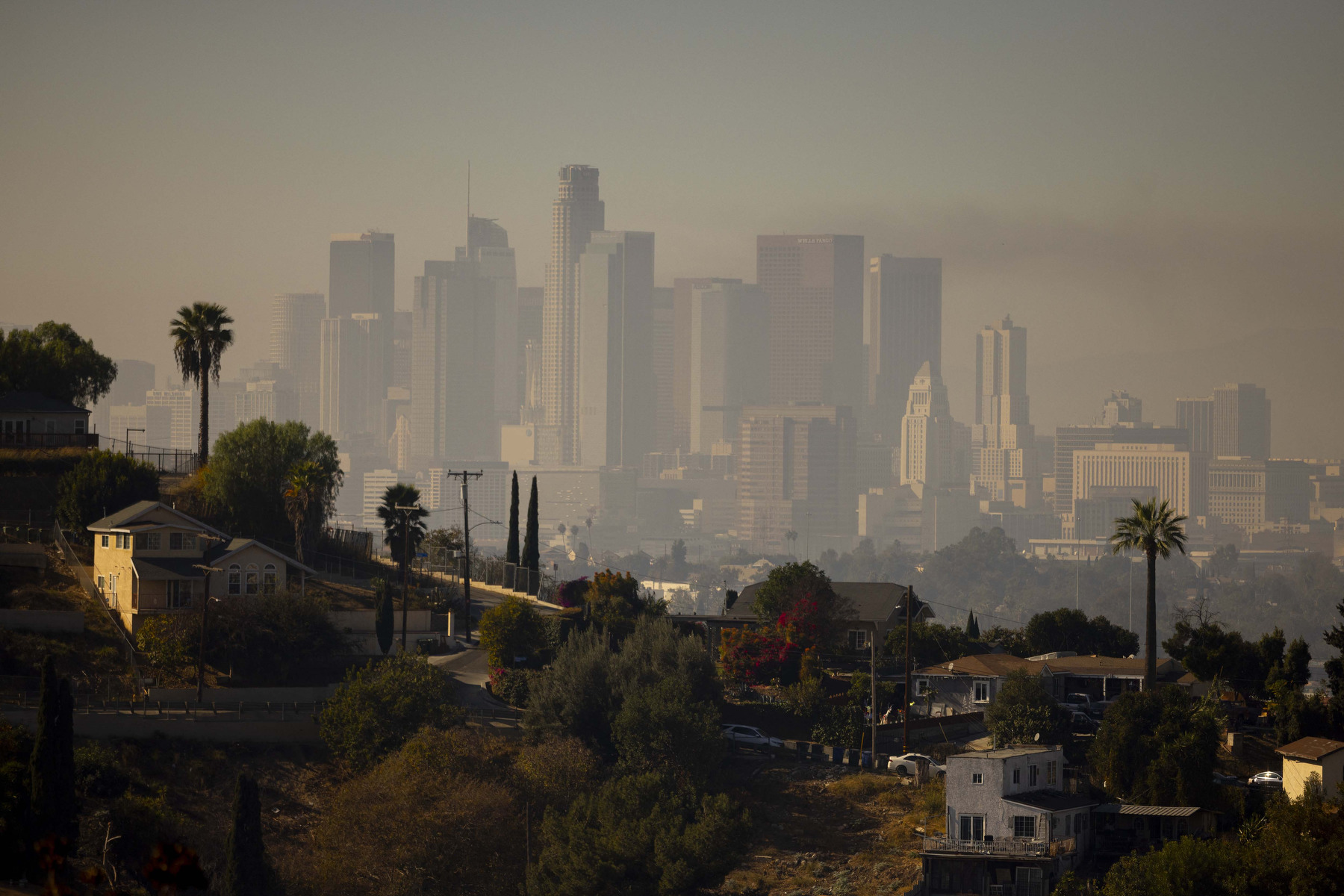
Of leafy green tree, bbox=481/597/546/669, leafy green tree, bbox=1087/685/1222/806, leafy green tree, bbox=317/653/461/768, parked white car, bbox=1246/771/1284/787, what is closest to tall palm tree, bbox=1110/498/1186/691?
leafy green tree, bbox=1087/685/1222/806

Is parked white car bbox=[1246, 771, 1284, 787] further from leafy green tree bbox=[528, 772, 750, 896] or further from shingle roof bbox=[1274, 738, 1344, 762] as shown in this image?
leafy green tree bbox=[528, 772, 750, 896]

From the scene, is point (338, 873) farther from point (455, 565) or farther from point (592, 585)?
point (455, 565)

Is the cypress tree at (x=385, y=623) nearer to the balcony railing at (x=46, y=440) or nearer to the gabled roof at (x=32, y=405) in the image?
the balcony railing at (x=46, y=440)

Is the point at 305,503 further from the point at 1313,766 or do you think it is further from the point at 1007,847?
the point at 1313,766

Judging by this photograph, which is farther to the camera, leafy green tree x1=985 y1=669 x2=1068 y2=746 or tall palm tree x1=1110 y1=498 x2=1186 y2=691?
tall palm tree x1=1110 y1=498 x2=1186 y2=691

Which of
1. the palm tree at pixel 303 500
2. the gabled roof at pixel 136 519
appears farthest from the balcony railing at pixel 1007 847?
the palm tree at pixel 303 500

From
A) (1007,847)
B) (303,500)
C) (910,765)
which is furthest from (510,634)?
(1007,847)
